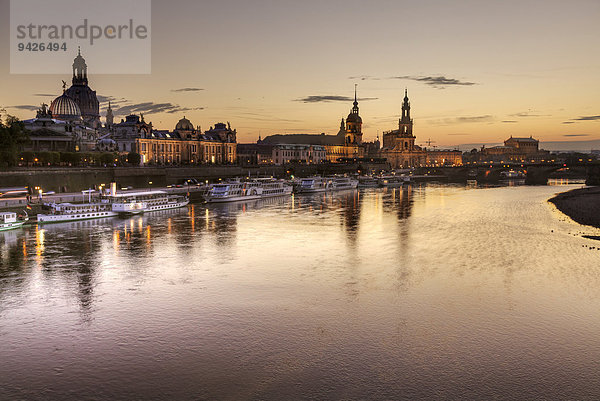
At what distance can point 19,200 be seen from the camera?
180 ft

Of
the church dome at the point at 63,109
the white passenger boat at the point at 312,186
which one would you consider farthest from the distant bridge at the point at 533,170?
the church dome at the point at 63,109

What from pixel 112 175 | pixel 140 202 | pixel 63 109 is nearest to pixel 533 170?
pixel 112 175

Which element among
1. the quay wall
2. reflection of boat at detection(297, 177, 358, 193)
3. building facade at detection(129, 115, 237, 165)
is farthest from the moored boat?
building facade at detection(129, 115, 237, 165)

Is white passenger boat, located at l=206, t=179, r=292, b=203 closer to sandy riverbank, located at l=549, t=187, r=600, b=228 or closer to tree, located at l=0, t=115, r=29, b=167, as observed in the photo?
tree, located at l=0, t=115, r=29, b=167

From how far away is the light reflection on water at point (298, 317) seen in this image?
15352mm

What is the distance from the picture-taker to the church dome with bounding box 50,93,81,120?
127625 millimetres

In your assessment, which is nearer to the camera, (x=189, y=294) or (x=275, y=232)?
(x=189, y=294)

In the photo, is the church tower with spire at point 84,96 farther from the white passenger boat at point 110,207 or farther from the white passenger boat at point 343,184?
the white passenger boat at point 110,207

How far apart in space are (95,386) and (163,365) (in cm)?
220

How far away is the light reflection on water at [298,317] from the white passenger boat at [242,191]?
32582 mm

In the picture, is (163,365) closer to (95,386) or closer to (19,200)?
(95,386)

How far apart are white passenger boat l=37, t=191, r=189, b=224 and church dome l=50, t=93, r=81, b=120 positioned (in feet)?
240

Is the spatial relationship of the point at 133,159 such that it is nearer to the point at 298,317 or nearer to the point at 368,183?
the point at 368,183

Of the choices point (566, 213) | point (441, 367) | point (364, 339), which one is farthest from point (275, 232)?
point (566, 213)
